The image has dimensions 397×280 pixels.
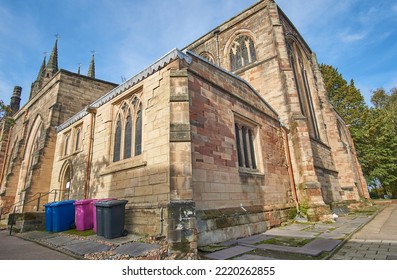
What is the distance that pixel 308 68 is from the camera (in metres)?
16.8

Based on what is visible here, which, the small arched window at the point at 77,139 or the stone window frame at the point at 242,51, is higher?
the stone window frame at the point at 242,51

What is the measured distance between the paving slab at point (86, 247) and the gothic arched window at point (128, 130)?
9.65 ft

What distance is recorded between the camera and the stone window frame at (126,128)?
7273 mm

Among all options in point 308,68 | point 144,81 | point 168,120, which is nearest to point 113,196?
point 168,120

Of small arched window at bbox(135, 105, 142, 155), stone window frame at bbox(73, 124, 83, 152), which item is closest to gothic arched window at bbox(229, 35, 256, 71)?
small arched window at bbox(135, 105, 142, 155)

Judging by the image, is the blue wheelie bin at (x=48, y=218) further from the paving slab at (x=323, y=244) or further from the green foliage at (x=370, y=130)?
the green foliage at (x=370, y=130)

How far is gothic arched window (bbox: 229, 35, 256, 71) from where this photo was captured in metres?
14.5

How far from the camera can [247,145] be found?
837cm

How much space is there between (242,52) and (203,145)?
11.3 meters

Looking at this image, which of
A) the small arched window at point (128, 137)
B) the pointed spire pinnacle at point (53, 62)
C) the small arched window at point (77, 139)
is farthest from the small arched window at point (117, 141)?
the pointed spire pinnacle at point (53, 62)

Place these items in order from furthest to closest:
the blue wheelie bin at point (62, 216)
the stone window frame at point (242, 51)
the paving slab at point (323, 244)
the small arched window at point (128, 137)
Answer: the stone window frame at point (242, 51) < the small arched window at point (128, 137) < the blue wheelie bin at point (62, 216) < the paving slab at point (323, 244)

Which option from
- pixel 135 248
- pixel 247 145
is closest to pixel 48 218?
pixel 135 248

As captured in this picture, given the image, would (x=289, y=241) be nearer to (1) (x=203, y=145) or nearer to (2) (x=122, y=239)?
(1) (x=203, y=145)

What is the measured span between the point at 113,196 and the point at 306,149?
8630 millimetres
